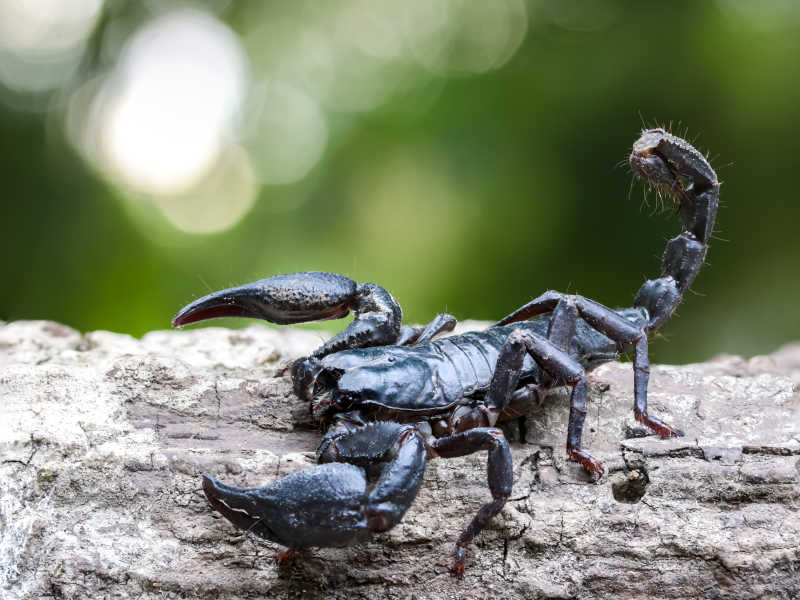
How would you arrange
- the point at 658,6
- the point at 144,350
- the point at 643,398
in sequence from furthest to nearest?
the point at 658,6, the point at 144,350, the point at 643,398

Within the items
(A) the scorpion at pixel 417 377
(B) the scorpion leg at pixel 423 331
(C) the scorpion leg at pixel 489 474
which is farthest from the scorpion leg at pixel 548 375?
(B) the scorpion leg at pixel 423 331

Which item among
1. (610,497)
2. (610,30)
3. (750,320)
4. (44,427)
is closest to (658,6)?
(610,30)

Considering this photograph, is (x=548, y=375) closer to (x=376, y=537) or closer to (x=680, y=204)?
(x=376, y=537)

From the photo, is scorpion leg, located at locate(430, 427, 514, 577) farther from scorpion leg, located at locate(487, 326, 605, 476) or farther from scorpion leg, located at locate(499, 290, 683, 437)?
scorpion leg, located at locate(499, 290, 683, 437)

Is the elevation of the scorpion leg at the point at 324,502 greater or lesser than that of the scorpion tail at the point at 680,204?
lesser

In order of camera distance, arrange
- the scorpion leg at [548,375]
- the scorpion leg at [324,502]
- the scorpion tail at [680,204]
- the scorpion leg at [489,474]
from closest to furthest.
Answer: the scorpion leg at [324,502], the scorpion leg at [489,474], the scorpion leg at [548,375], the scorpion tail at [680,204]

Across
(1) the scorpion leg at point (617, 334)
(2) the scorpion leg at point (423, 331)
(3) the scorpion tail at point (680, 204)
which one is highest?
(3) the scorpion tail at point (680, 204)

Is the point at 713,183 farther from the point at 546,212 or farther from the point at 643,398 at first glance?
the point at 546,212

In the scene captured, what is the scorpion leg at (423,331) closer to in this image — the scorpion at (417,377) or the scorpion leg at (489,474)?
the scorpion at (417,377)
